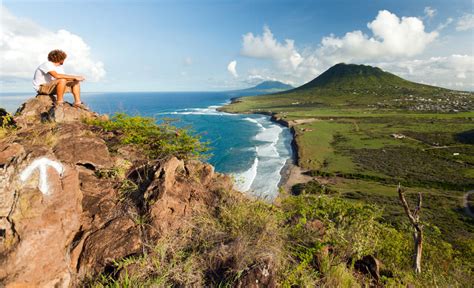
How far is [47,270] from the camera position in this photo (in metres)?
4.21

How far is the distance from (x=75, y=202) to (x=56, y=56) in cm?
542

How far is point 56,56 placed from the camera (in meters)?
8.02

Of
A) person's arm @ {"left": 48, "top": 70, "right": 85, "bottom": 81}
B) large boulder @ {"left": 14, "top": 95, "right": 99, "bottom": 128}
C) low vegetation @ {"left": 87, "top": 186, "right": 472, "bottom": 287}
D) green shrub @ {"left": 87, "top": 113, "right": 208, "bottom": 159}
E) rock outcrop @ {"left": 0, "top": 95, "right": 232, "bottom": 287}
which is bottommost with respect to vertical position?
low vegetation @ {"left": 87, "top": 186, "right": 472, "bottom": 287}

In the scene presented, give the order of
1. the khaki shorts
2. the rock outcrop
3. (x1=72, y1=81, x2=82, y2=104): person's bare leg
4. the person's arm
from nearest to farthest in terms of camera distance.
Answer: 1. the rock outcrop
2. the person's arm
3. the khaki shorts
4. (x1=72, y1=81, x2=82, y2=104): person's bare leg

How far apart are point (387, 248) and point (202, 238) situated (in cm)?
1006

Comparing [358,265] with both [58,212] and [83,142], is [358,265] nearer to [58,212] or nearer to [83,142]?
[58,212]

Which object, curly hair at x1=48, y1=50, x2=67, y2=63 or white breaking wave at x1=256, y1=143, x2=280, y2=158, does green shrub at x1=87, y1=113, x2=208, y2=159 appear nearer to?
curly hair at x1=48, y1=50, x2=67, y2=63

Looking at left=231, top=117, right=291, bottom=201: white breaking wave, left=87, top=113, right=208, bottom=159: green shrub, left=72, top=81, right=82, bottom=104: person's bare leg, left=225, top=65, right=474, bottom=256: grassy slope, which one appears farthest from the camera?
left=231, top=117, right=291, bottom=201: white breaking wave

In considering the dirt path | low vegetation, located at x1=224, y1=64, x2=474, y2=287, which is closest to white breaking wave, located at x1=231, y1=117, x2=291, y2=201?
low vegetation, located at x1=224, y1=64, x2=474, y2=287

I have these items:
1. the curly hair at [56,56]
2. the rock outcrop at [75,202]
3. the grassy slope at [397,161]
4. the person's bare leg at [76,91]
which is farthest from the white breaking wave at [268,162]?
the curly hair at [56,56]

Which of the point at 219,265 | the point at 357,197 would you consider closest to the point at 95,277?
the point at 219,265

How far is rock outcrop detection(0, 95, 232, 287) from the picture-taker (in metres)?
4.14

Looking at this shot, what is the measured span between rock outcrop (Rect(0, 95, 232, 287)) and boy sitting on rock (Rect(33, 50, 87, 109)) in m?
1.51

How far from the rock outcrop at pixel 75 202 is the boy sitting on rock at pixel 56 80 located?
4.97 feet
